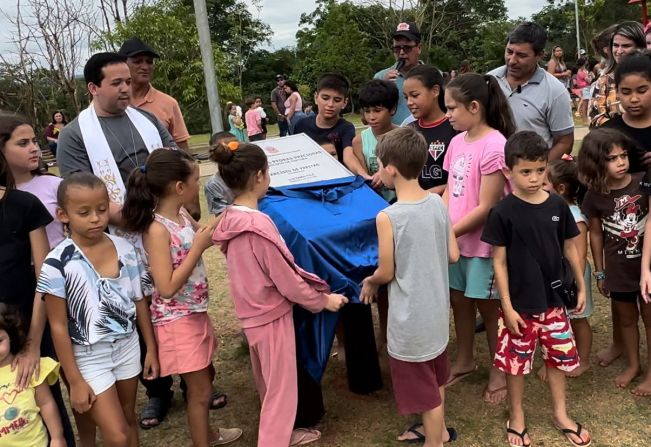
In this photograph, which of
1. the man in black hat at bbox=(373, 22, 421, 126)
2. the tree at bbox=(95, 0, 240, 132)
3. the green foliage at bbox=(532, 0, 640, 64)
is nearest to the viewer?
the man in black hat at bbox=(373, 22, 421, 126)

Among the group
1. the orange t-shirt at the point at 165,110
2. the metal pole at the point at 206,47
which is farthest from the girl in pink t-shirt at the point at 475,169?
the metal pole at the point at 206,47

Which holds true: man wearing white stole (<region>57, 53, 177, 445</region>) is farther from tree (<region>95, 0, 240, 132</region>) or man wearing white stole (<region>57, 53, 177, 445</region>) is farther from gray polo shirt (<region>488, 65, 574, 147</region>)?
tree (<region>95, 0, 240, 132</region>)

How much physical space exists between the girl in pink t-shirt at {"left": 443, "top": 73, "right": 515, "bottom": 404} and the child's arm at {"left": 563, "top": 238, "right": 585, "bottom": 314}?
15.8 inches

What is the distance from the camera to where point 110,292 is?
232 centimetres

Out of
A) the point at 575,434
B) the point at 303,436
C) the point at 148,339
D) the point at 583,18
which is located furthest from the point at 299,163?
the point at 583,18

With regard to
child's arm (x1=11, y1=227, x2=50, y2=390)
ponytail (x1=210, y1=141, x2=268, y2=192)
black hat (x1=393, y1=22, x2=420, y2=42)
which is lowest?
child's arm (x1=11, y1=227, x2=50, y2=390)

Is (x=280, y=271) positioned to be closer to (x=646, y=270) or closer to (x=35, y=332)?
(x=35, y=332)

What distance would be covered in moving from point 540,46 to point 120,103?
2.49 metres

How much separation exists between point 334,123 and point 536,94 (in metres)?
1.27

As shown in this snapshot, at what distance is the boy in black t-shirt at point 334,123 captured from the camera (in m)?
3.47

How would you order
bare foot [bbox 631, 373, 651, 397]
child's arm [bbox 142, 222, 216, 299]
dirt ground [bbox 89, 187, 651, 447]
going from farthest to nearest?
1. bare foot [bbox 631, 373, 651, 397]
2. dirt ground [bbox 89, 187, 651, 447]
3. child's arm [bbox 142, 222, 216, 299]

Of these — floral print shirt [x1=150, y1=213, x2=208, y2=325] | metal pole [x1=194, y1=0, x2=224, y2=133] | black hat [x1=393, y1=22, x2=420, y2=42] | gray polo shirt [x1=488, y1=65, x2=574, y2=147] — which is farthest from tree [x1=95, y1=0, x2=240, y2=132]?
floral print shirt [x1=150, y1=213, x2=208, y2=325]

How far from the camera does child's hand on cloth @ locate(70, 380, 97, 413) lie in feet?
7.32

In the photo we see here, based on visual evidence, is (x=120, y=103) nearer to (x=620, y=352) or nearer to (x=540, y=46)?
(x=540, y=46)
